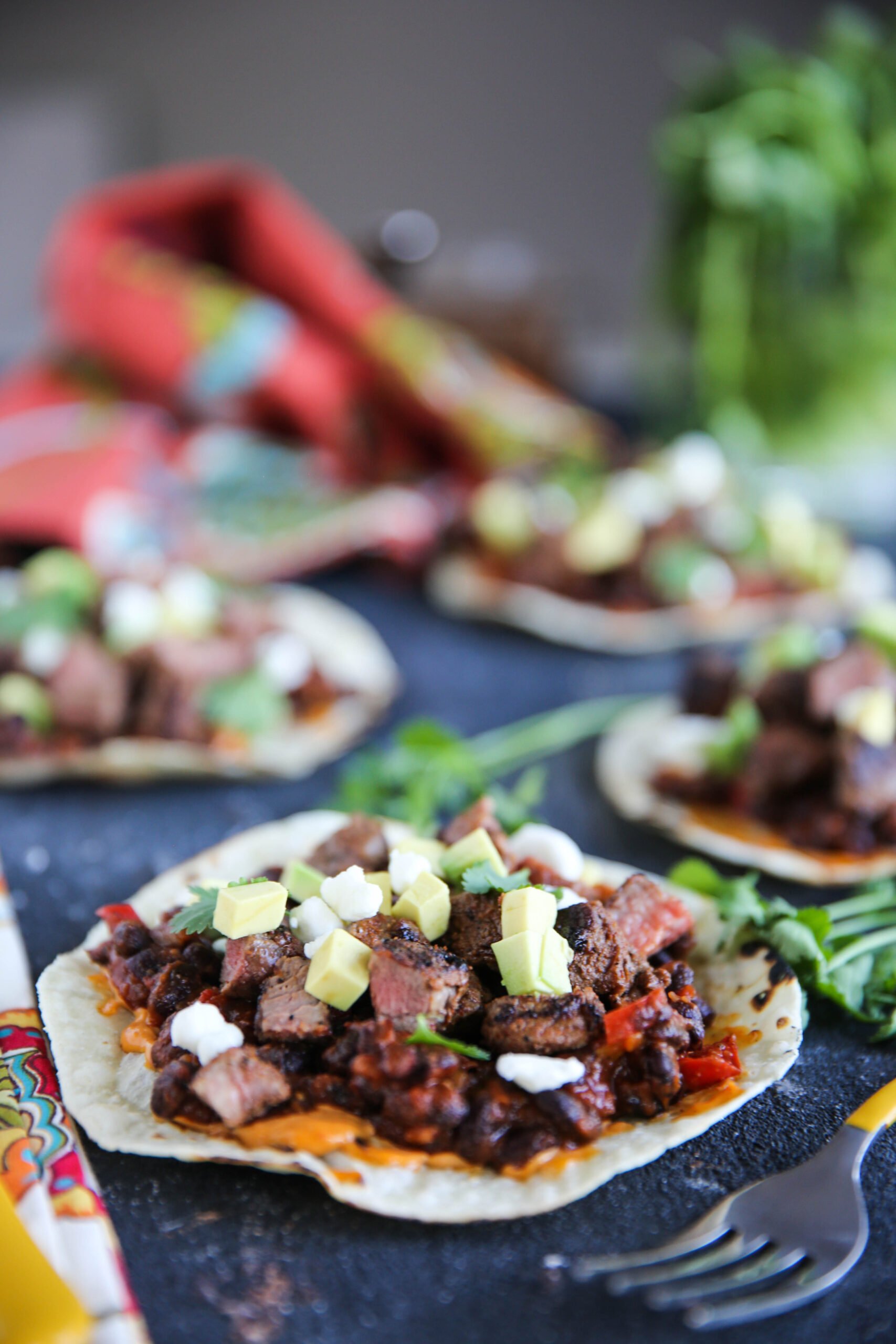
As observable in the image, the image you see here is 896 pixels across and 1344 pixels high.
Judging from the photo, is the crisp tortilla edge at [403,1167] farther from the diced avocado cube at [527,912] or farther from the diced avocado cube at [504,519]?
the diced avocado cube at [504,519]

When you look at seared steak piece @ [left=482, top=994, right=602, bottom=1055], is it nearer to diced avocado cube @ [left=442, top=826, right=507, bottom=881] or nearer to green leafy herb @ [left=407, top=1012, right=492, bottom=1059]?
green leafy herb @ [left=407, top=1012, right=492, bottom=1059]

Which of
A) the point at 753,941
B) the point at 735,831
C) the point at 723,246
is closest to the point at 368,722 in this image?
the point at 735,831

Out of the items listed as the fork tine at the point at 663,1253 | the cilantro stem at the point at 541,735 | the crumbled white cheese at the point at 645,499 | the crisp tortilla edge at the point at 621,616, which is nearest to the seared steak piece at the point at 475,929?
the fork tine at the point at 663,1253

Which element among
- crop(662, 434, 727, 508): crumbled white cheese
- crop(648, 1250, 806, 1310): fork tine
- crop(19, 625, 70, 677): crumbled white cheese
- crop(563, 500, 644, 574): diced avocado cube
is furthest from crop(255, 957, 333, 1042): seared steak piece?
crop(662, 434, 727, 508): crumbled white cheese

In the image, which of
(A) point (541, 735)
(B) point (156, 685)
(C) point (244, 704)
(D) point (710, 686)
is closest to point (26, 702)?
(B) point (156, 685)

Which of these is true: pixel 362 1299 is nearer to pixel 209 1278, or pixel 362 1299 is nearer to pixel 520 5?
pixel 209 1278
